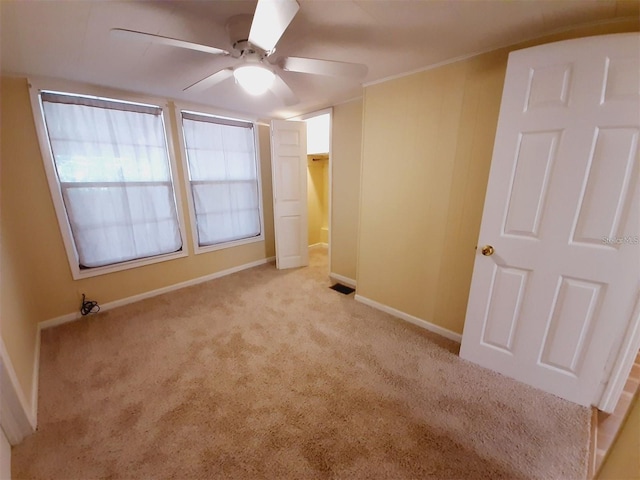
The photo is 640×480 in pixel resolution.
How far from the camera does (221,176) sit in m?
3.30

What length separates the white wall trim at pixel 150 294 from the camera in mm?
2359

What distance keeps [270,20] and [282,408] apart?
2.02m

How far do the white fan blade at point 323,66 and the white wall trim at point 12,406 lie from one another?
6.81 feet

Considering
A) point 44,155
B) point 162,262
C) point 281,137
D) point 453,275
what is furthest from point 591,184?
point 44,155

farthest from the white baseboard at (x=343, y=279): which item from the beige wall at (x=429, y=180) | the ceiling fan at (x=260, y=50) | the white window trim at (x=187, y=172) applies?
the ceiling fan at (x=260, y=50)

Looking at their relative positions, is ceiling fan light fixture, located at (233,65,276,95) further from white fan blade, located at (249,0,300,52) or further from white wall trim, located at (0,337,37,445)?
white wall trim, located at (0,337,37,445)

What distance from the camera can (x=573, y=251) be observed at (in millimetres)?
1421

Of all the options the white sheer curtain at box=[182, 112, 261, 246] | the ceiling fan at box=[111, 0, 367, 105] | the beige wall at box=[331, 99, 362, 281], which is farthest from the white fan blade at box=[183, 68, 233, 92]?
the beige wall at box=[331, 99, 362, 281]

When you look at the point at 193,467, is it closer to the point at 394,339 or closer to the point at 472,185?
the point at 394,339

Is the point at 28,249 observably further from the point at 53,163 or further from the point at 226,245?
the point at 226,245

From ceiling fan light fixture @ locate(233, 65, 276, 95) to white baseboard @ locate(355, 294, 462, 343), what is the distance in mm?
2199

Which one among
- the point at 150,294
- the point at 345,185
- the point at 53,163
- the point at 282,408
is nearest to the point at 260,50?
the point at 345,185

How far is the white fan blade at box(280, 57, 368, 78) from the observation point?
1358 mm

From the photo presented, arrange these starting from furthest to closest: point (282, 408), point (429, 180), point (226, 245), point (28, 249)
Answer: point (226, 245) < point (28, 249) < point (429, 180) < point (282, 408)
